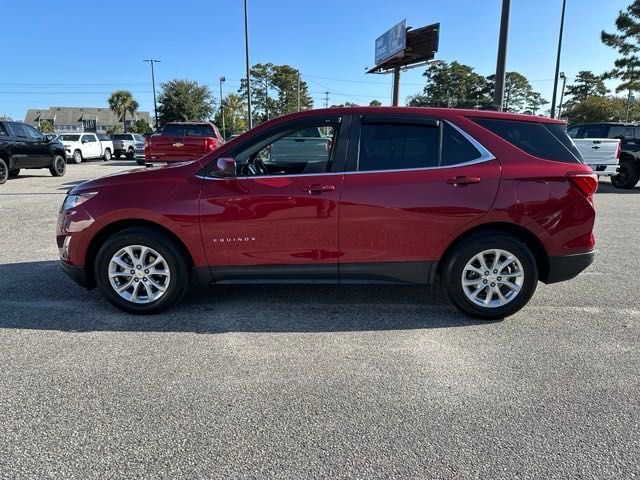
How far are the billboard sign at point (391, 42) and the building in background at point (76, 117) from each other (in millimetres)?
88098

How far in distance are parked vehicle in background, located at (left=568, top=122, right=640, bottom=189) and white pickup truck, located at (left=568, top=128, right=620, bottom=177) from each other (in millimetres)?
875

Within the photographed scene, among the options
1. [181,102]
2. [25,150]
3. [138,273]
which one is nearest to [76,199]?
[138,273]

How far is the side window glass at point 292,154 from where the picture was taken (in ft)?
→ 12.8

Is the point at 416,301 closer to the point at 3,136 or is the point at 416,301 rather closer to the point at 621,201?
the point at 621,201

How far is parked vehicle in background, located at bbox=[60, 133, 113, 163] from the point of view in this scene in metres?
25.0

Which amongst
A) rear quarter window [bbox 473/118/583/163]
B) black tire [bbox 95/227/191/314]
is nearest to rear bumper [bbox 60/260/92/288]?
black tire [bbox 95/227/191/314]

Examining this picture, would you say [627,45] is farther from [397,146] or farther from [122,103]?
[122,103]

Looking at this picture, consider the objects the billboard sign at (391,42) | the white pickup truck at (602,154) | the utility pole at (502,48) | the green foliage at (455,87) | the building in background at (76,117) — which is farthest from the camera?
the building in background at (76,117)

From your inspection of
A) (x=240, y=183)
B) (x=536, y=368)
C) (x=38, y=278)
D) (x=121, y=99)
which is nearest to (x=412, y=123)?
(x=240, y=183)

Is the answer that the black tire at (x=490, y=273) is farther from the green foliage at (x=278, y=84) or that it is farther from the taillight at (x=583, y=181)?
the green foliage at (x=278, y=84)

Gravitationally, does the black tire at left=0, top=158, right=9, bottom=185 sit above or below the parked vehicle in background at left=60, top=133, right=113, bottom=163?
below

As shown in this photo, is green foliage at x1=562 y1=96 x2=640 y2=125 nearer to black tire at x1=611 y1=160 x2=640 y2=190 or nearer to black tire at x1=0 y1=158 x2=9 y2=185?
black tire at x1=611 y1=160 x2=640 y2=190

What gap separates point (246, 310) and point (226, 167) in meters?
1.32

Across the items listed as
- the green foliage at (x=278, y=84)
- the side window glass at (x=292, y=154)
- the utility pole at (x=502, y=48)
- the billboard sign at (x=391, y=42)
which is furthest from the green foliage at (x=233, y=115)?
the side window glass at (x=292, y=154)
